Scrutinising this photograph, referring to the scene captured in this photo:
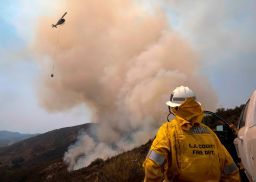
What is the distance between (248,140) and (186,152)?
2.17 meters

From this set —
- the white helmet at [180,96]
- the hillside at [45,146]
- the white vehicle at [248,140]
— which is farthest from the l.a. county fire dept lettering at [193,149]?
the hillside at [45,146]

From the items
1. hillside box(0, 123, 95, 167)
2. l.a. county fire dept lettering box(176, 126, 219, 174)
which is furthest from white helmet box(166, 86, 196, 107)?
hillside box(0, 123, 95, 167)

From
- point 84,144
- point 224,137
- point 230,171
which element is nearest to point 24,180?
point 224,137

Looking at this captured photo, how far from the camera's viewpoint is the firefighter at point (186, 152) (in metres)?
4.37

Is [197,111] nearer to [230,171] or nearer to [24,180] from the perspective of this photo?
[230,171]

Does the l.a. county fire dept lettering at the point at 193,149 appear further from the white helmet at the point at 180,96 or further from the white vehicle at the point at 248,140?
the white vehicle at the point at 248,140

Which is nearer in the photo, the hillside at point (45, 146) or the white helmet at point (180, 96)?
the white helmet at point (180, 96)

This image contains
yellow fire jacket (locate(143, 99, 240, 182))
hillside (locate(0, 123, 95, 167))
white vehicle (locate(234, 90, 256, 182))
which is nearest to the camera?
yellow fire jacket (locate(143, 99, 240, 182))

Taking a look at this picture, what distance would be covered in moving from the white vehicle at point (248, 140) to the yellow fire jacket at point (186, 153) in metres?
1.49

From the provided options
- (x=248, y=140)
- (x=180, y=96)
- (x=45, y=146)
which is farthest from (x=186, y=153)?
(x=45, y=146)

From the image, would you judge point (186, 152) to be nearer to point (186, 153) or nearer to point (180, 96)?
point (186, 153)

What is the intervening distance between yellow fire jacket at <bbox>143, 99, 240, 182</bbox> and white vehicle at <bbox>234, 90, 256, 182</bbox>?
4.88 ft

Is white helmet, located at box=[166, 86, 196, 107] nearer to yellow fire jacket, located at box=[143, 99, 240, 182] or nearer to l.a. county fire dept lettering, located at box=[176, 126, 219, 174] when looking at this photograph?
yellow fire jacket, located at box=[143, 99, 240, 182]

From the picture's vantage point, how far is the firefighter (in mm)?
4367
